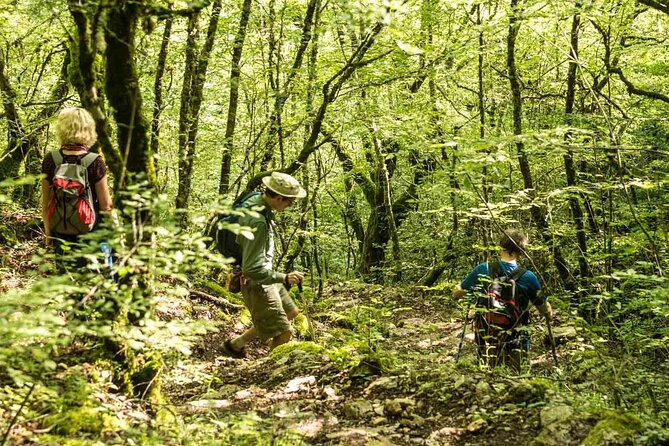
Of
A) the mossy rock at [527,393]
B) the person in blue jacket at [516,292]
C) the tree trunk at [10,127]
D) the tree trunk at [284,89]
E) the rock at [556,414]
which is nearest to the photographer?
the rock at [556,414]

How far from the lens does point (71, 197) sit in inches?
189

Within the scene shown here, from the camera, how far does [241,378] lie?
20.8 ft

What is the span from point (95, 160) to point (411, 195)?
11.6 meters

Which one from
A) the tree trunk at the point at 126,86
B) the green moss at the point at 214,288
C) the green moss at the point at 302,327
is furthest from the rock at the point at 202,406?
the green moss at the point at 214,288

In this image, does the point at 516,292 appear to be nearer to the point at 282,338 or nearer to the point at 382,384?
the point at 382,384

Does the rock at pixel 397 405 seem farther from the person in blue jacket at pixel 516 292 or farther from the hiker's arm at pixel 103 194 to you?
the hiker's arm at pixel 103 194

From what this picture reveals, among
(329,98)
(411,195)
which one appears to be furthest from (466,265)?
(329,98)

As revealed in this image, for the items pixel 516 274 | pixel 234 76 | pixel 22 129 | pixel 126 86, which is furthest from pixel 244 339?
pixel 22 129

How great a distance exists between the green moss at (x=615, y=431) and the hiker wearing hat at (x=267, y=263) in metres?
3.22

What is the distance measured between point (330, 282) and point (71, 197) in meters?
11.6

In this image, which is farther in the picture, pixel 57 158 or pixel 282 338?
pixel 282 338

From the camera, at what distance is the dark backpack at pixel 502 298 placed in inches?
227

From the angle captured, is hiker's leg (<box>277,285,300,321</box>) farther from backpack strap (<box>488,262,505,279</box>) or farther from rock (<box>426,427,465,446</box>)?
rock (<box>426,427,465,446</box>)

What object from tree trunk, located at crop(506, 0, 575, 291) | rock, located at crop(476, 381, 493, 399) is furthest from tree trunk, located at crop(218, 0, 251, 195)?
rock, located at crop(476, 381, 493, 399)
